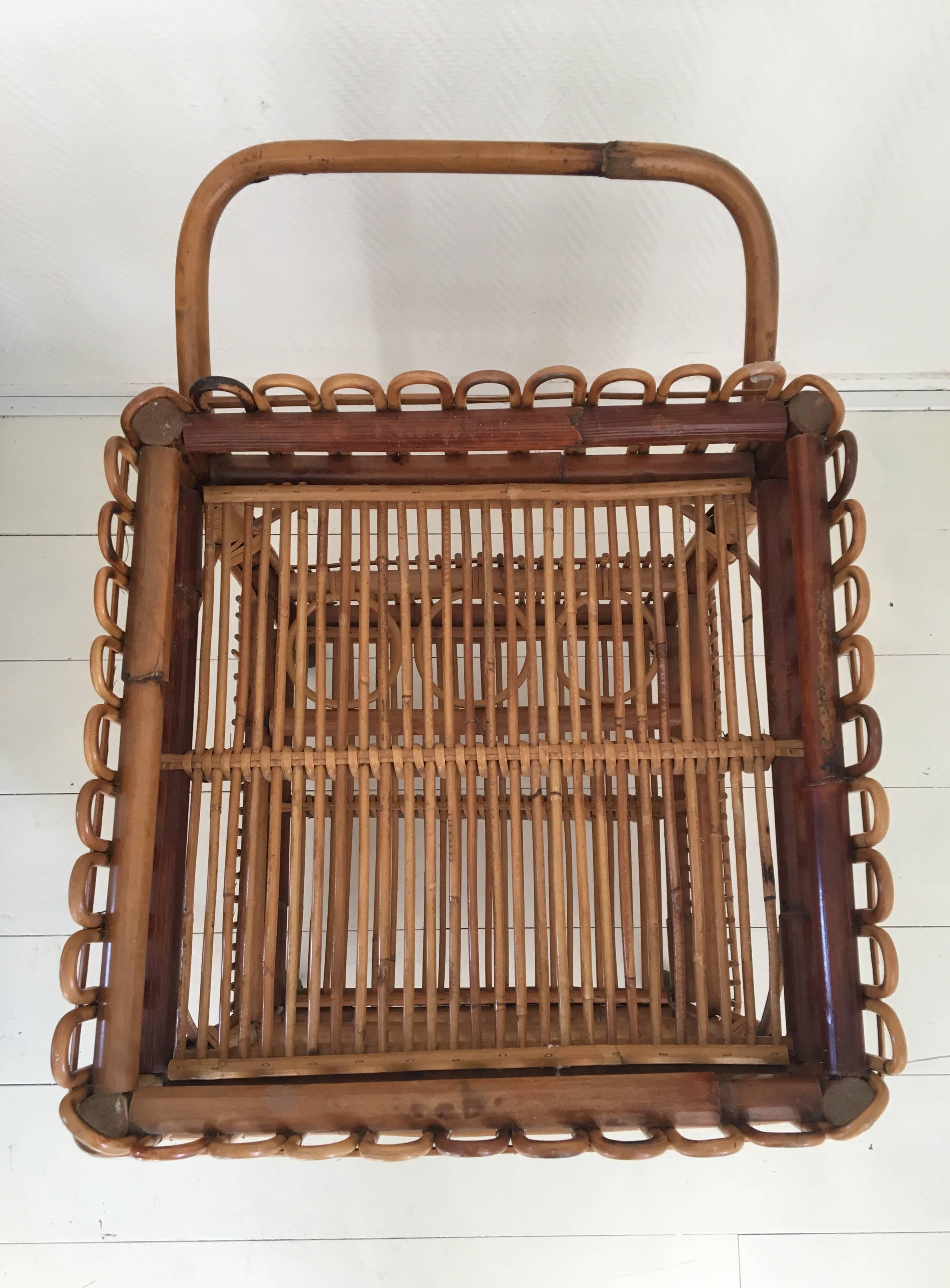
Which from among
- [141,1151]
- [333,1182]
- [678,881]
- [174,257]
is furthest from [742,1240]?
[174,257]

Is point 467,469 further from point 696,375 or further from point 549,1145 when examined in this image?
point 549,1145

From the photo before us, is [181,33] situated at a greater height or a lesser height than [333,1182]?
greater

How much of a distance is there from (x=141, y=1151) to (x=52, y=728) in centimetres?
65

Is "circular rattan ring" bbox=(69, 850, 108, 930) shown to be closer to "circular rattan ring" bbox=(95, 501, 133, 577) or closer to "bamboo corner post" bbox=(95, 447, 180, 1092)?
"bamboo corner post" bbox=(95, 447, 180, 1092)

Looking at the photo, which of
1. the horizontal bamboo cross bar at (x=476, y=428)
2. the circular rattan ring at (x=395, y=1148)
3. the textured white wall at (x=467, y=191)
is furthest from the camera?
the textured white wall at (x=467, y=191)

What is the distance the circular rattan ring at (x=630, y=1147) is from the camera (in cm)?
51

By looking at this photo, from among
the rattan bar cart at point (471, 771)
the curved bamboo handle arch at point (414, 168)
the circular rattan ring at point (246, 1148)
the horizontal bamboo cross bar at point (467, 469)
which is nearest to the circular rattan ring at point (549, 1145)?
the rattan bar cart at point (471, 771)

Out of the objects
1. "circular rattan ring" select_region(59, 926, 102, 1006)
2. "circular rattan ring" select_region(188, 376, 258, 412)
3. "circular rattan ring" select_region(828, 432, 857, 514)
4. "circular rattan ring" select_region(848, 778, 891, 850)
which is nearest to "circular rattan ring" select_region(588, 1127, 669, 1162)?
"circular rattan ring" select_region(848, 778, 891, 850)

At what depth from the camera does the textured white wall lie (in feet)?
2.47

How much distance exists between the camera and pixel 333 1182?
3.13 feet

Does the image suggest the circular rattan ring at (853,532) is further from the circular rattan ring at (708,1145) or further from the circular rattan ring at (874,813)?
the circular rattan ring at (708,1145)

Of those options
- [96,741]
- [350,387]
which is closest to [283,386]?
[350,387]

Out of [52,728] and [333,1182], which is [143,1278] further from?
[52,728]

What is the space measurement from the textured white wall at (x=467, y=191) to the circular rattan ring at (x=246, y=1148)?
867 mm
